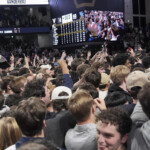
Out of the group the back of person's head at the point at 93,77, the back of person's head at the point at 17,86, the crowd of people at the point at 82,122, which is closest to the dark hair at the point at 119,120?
the crowd of people at the point at 82,122

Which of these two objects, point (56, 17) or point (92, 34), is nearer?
point (92, 34)

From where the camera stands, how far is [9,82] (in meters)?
4.16

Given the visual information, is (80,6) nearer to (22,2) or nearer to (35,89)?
(22,2)

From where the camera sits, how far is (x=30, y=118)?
6.70ft

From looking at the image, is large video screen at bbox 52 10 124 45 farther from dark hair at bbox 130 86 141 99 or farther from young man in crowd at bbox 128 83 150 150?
young man in crowd at bbox 128 83 150 150

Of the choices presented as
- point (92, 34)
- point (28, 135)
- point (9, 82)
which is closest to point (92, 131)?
point (28, 135)

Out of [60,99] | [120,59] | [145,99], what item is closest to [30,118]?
[60,99]

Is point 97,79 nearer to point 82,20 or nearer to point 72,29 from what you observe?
point 82,20

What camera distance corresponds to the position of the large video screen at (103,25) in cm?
1455

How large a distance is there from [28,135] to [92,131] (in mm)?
481

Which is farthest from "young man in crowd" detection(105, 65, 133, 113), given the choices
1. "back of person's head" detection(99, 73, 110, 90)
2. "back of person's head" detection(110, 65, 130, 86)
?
"back of person's head" detection(99, 73, 110, 90)

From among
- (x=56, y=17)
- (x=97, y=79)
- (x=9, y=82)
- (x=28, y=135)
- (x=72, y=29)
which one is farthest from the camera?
(x=56, y=17)

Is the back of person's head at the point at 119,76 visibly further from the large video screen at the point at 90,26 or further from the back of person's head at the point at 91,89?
the large video screen at the point at 90,26

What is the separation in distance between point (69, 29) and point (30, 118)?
1418 centimetres
